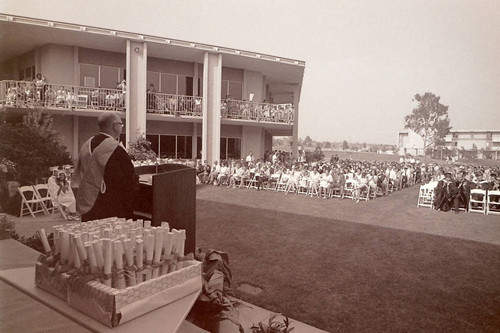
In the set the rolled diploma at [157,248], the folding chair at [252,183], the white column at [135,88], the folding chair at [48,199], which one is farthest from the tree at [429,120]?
the folding chair at [252,183]

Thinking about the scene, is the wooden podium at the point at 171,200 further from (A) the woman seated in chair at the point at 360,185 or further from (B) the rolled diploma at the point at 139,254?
(A) the woman seated in chair at the point at 360,185

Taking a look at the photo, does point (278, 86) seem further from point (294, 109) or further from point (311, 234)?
point (311, 234)

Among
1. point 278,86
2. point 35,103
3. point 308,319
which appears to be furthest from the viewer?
point 278,86

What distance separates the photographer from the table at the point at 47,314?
1530mm

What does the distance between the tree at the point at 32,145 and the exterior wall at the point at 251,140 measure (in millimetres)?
11658

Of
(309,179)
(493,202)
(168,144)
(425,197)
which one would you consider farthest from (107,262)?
(168,144)

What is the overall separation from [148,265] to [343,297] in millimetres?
2391

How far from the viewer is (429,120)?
311 centimetres

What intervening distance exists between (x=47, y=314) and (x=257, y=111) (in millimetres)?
13524

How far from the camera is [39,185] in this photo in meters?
5.29

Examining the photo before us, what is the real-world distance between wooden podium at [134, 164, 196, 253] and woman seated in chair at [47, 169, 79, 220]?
3.10 metres

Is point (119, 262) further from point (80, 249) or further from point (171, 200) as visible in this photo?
point (171, 200)

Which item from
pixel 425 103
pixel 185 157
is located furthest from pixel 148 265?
pixel 185 157

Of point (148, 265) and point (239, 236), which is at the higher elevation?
point (148, 265)
